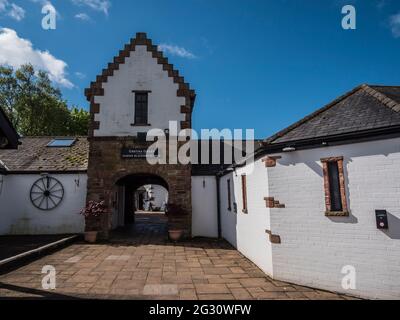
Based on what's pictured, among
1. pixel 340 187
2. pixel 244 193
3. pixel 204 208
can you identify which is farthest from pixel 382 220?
pixel 204 208

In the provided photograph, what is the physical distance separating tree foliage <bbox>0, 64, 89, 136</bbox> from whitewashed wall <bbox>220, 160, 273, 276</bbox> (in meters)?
25.2

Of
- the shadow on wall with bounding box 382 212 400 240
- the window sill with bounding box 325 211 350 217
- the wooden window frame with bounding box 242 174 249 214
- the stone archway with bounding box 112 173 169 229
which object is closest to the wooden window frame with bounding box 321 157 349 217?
the window sill with bounding box 325 211 350 217

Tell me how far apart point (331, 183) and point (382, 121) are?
1.72 metres

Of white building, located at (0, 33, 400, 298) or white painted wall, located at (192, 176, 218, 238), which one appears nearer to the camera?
white building, located at (0, 33, 400, 298)

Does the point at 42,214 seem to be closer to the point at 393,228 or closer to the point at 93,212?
the point at 93,212

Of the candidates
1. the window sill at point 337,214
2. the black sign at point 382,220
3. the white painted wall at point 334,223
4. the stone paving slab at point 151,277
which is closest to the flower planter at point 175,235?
the stone paving slab at point 151,277

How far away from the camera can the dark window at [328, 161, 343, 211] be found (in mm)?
6098

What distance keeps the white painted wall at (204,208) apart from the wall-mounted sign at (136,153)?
2394mm

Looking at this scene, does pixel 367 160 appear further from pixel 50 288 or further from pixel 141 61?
pixel 141 61

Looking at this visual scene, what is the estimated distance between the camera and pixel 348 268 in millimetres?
5758

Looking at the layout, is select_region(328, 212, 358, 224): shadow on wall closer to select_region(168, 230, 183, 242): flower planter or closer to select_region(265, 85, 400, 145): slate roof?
select_region(265, 85, 400, 145): slate roof

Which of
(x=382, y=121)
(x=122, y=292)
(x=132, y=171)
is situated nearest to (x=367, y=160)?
(x=382, y=121)

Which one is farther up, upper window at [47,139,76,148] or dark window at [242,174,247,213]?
upper window at [47,139,76,148]

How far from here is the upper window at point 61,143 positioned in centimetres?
1619
